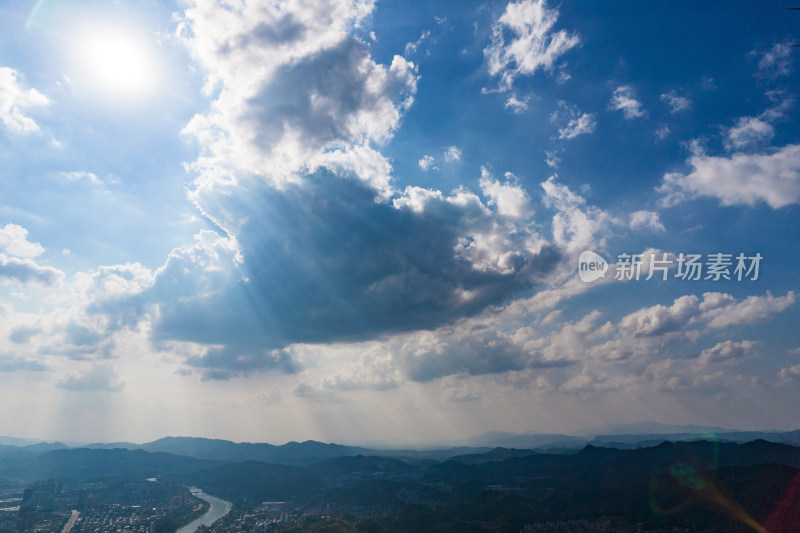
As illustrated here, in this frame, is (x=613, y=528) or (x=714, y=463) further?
(x=714, y=463)

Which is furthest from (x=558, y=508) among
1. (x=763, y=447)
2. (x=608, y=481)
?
(x=763, y=447)

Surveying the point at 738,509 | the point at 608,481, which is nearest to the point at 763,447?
the point at 608,481

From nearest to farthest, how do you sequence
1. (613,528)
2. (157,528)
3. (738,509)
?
(738,509), (613,528), (157,528)

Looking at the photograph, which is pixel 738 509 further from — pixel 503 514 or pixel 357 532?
pixel 357 532

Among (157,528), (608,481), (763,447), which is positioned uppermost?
(763,447)

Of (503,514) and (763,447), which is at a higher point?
(763,447)

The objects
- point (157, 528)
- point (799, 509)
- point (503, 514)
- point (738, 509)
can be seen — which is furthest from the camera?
point (157, 528)

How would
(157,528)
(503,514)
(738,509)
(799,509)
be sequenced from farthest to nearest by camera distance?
(157,528) < (503,514) < (738,509) < (799,509)

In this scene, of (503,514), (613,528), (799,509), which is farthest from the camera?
(503,514)

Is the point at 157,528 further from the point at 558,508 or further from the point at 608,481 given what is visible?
the point at 608,481

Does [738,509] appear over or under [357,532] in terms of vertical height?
over
